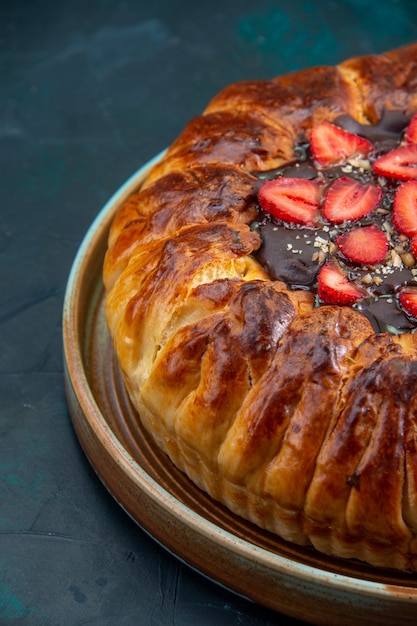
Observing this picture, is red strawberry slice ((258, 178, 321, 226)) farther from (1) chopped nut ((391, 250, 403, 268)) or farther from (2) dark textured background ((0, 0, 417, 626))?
(2) dark textured background ((0, 0, 417, 626))

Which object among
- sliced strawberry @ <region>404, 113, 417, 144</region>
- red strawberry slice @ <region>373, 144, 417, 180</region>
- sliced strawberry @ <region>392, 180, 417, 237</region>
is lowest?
sliced strawberry @ <region>392, 180, 417, 237</region>

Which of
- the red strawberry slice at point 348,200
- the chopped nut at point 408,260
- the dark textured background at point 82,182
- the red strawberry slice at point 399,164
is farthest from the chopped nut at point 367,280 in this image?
the dark textured background at point 82,182

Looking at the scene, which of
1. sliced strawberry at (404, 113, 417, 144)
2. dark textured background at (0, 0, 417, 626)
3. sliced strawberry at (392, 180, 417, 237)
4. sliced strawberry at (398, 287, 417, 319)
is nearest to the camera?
sliced strawberry at (398, 287, 417, 319)

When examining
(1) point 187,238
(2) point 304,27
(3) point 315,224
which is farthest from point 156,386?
(2) point 304,27

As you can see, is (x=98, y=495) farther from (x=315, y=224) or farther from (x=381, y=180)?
(x=381, y=180)

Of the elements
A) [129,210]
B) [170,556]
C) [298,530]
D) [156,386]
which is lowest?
[170,556]

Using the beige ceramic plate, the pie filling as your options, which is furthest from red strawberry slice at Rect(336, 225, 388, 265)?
the beige ceramic plate

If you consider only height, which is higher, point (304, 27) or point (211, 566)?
point (304, 27)

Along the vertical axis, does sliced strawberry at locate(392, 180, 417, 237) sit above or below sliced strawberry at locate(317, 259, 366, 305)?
above
